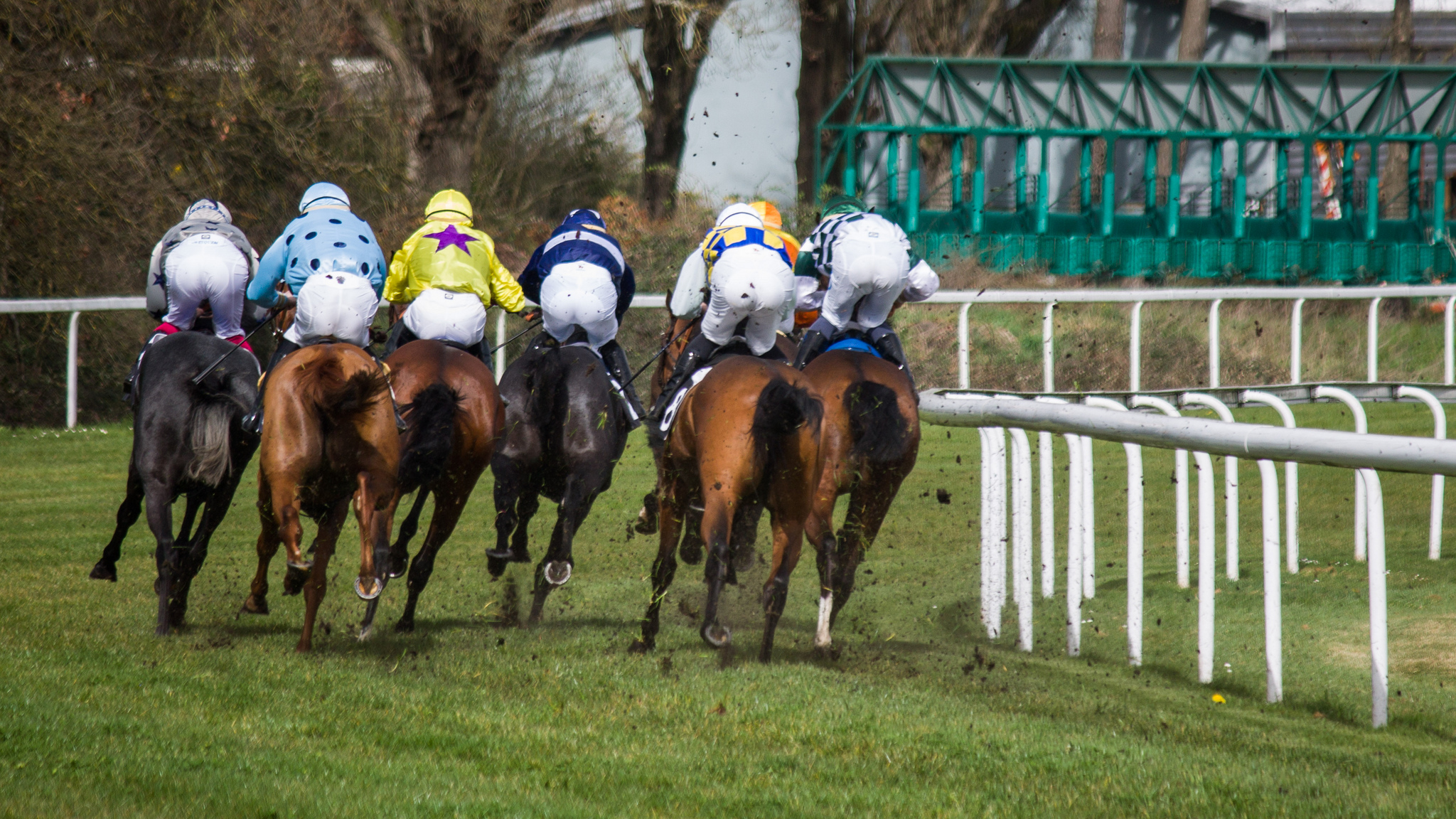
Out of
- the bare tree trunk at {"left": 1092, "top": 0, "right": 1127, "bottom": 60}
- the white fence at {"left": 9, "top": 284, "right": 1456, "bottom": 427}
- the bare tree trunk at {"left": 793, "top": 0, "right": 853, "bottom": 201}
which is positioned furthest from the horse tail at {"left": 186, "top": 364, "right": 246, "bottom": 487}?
the bare tree trunk at {"left": 1092, "top": 0, "right": 1127, "bottom": 60}

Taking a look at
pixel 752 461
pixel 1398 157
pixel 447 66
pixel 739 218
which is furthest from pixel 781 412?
pixel 1398 157

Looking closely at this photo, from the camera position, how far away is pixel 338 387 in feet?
17.1

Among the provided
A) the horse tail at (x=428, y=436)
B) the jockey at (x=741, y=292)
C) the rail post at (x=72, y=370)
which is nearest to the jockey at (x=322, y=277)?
the horse tail at (x=428, y=436)

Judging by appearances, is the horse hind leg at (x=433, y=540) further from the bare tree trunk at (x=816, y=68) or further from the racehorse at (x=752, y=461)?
the bare tree trunk at (x=816, y=68)

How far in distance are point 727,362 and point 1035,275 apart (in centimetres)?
1110

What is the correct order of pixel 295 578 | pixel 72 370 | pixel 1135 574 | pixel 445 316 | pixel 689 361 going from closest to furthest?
pixel 1135 574 → pixel 295 578 → pixel 689 361 → pixel 445 316 → pixel 72 370

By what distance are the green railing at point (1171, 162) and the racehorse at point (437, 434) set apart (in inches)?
420

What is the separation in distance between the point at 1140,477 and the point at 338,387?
2921 mm

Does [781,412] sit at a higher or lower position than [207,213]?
lower

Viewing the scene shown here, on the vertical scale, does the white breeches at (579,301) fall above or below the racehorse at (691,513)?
above

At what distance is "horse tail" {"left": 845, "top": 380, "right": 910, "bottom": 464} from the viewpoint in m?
5.68

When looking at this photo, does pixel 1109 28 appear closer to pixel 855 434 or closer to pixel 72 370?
pixel 72 370

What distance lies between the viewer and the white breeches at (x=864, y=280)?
6.10 metres

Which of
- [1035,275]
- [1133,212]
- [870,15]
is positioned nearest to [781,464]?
[1035,275]
